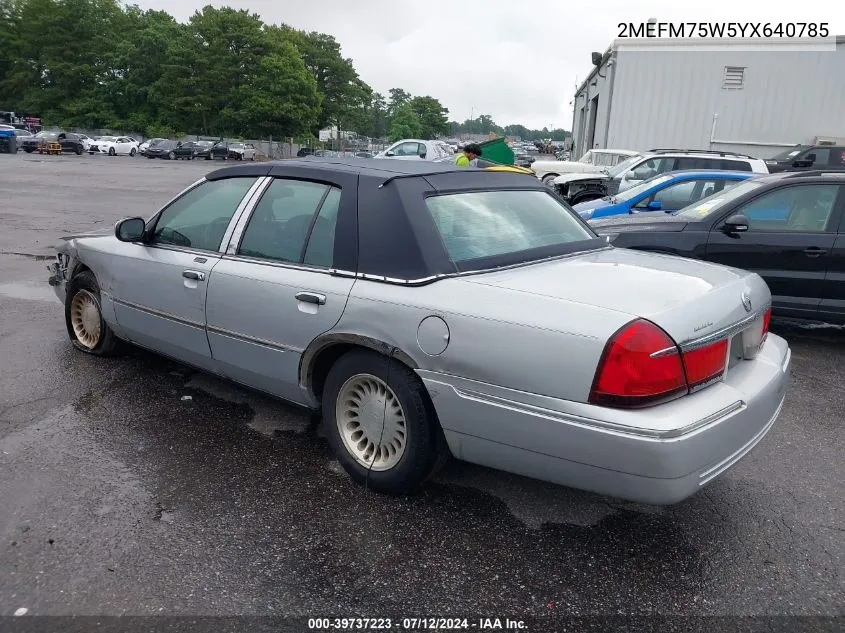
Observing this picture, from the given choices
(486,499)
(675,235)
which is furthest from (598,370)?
(675,235)

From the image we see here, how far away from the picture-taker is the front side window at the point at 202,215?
3.94 meters

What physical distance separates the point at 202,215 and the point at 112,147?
51.3 metres

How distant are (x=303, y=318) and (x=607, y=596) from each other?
183 centimetres

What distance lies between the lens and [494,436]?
2.71m

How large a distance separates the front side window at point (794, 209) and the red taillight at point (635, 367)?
420 centimetres

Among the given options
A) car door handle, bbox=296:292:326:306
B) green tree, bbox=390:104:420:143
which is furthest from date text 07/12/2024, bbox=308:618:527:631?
green tree, bbox=390:104:420:143

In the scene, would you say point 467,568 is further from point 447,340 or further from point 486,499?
point 447,340

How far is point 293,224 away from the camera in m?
3.57

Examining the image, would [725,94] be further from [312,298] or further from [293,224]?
[312,298]

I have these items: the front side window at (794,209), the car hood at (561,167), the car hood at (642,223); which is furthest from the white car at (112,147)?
the front side window at (794,209)

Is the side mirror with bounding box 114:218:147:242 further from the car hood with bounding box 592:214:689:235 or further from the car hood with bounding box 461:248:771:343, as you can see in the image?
the car hood with bounding box 592:214:689:235

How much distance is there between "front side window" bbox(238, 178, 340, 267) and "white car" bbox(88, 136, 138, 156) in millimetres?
51702

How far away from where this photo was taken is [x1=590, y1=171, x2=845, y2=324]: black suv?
575 centimetres

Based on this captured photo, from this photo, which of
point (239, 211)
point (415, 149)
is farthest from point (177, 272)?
point (415, 149)
